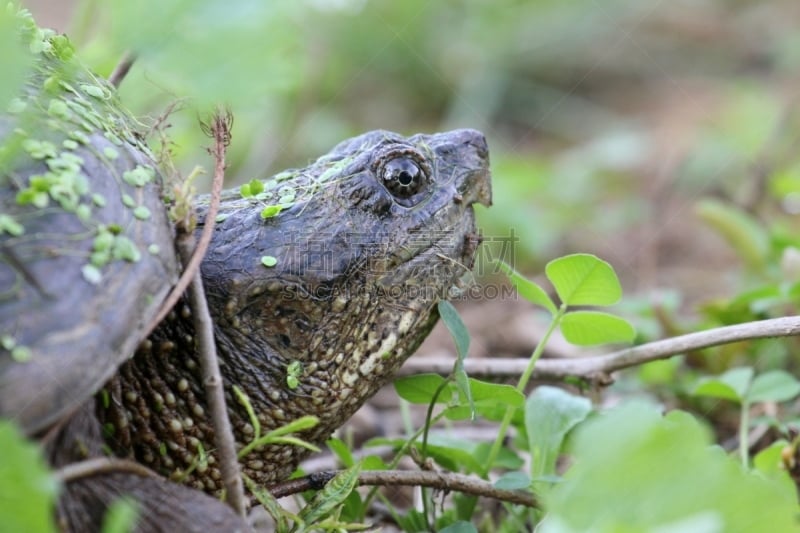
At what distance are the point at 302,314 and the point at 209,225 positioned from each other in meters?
0.36

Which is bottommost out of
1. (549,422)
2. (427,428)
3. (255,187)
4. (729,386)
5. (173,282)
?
(173,282)

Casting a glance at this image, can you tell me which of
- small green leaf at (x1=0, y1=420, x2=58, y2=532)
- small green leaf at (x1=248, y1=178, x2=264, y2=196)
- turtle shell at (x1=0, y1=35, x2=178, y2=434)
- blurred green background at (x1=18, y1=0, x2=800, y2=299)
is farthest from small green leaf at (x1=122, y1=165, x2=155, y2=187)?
blurred green background at (x1=18, y1=0, x2=800, y2=299)

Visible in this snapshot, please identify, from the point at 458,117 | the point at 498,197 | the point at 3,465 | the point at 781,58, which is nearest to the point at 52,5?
the point at 458,117

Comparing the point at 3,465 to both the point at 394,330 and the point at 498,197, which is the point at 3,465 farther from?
the point at 498,197

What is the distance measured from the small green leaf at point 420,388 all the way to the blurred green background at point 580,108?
2.71 m

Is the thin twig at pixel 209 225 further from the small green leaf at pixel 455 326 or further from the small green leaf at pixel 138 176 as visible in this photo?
the small green leaf at pixel 455 326

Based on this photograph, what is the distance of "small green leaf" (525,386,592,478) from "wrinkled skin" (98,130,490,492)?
0.42 metres

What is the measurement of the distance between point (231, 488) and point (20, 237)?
66cm

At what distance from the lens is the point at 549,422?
98.0 inches

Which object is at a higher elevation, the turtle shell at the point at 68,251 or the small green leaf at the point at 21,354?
the turtle shell at the point at 68,251

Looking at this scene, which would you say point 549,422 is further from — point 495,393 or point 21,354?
point 21,354

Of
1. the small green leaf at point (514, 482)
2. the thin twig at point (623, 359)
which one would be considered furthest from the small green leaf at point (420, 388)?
the thin twig at point (623, 359)

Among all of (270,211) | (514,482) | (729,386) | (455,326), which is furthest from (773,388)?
(270,211)

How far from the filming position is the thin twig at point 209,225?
179cm
